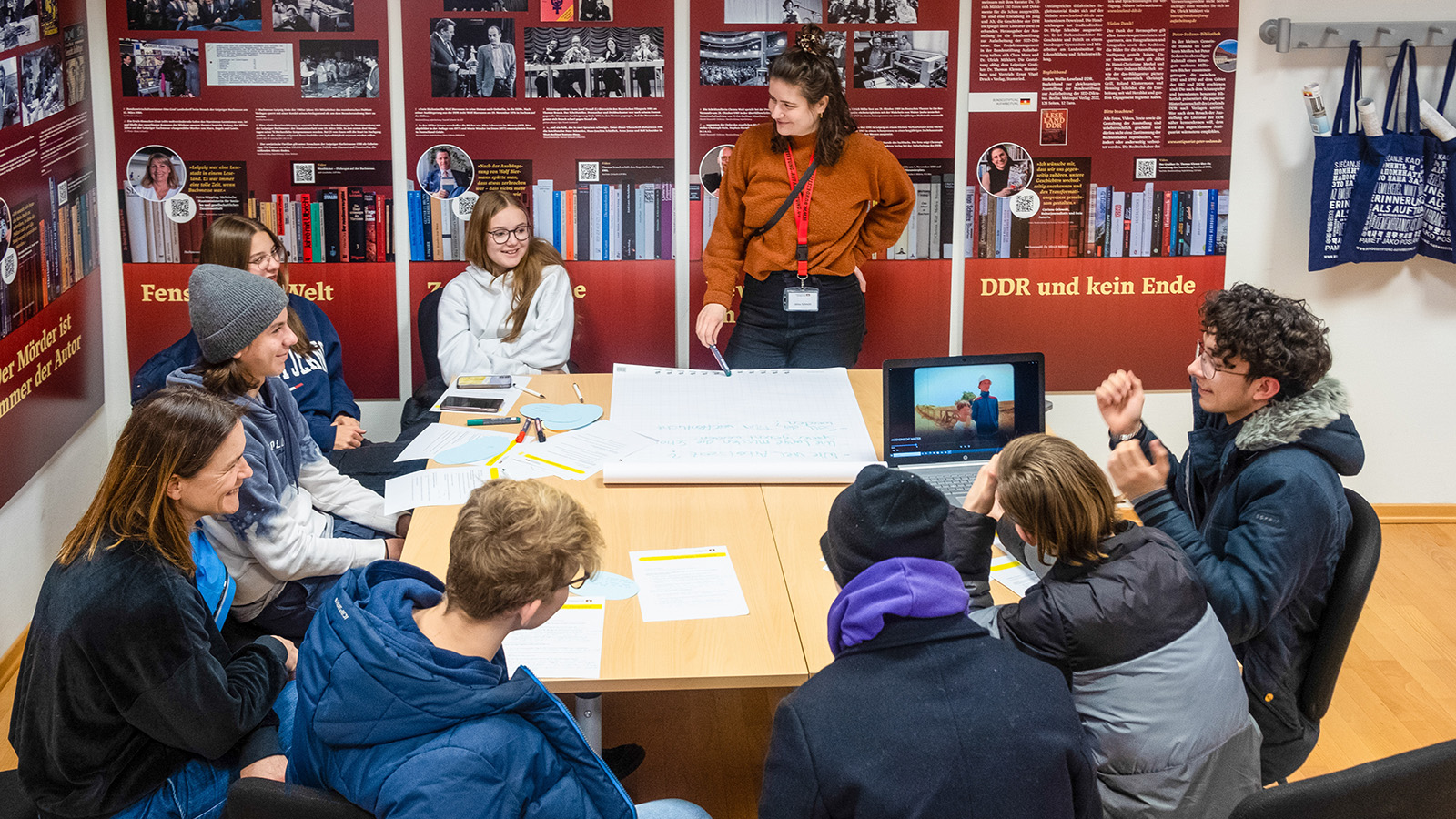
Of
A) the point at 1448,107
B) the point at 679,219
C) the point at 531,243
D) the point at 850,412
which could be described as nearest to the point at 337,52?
the point at 531,243

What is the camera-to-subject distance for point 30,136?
12.3 ft

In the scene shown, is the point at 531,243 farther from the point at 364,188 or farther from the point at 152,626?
the point at 152,626

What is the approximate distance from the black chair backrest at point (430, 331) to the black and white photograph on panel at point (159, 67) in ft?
3.66

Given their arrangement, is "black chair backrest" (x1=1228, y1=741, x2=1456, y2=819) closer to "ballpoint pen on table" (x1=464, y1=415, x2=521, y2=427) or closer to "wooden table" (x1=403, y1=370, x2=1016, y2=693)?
"wooden table" (x1=403, y1=370, x2=1016, y2=693)

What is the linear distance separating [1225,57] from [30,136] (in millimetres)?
4037

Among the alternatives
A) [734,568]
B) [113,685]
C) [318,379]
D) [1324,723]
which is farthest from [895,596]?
[318,379]

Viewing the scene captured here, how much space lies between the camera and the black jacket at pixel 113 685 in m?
2.02

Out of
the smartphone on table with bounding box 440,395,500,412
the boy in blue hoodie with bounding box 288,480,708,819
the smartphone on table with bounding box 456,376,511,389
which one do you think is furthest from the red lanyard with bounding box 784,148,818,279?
the boy in blue hoodie with bounding box 288,480,708,819

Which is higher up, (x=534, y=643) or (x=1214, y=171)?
(x=1214, y=171)

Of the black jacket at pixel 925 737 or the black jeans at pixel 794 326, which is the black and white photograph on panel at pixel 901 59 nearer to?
the black jeans at pixel 794 326

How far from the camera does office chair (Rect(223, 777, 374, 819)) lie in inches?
64.2

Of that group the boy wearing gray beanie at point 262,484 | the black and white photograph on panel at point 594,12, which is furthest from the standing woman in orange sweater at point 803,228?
the boy wearing gray beanie at point 262,484

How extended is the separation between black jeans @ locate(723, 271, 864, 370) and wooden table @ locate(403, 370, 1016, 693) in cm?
89

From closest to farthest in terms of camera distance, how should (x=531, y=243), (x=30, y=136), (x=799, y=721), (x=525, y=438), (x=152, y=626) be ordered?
(x=799, y=721) → (x=152, y=626) → (x=525, y=438) → (x=30, y=136) → (x=531, y=243)
